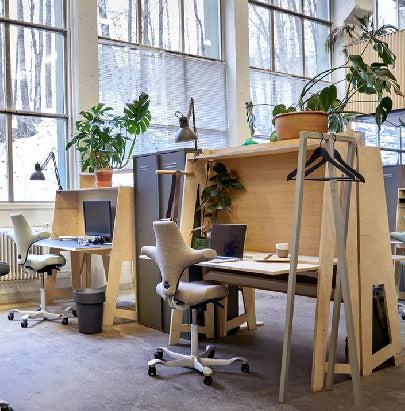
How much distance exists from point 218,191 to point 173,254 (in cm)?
114

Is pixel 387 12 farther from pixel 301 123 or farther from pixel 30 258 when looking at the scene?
pixel 30 258

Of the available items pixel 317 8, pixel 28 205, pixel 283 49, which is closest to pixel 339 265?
pixel 28 205

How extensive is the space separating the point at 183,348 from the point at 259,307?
5.73ft

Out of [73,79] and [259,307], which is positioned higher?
[73,79]

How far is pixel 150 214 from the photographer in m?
4.98

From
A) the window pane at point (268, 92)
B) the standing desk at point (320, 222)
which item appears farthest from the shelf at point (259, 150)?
the window pane at point (268, 92)

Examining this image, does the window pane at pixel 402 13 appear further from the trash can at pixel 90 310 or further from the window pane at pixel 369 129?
the trash can at pixel 90 310

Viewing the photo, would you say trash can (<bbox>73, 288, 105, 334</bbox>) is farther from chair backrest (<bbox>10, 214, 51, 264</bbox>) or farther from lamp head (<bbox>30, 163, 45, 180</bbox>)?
lamp head (<bbox>30, 163, 45, 180</bbox>)

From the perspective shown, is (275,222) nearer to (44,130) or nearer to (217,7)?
(44,130)

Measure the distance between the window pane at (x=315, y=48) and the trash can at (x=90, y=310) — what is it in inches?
251

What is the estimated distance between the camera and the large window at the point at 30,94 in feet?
21.9

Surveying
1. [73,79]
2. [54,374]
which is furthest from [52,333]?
[73,79]

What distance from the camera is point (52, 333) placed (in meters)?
4.90

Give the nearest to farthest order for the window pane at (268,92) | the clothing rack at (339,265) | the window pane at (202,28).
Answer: the clothing rack at (339,265)
the window pane at (202,28)
the window pane at (268,92)
